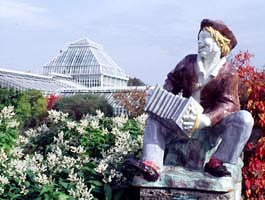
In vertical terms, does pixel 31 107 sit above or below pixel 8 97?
below

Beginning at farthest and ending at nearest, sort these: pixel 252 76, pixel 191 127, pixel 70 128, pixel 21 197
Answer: pixel 252 76, pixel 70 128, pixel 21 197, pixel 191 127

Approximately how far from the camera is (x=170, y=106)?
3.59 metres

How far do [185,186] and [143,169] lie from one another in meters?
0.27

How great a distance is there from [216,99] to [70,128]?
1693 millimetres

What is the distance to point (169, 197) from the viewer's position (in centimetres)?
369

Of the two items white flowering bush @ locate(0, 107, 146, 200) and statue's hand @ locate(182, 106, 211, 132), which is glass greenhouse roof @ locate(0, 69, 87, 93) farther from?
statue's hand @ locate(182, 106, 211, 132)

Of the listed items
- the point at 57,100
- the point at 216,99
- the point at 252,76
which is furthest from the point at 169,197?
the point at 57,100

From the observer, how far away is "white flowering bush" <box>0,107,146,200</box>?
404 centimetres

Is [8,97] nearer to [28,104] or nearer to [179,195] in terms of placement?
[28,104]

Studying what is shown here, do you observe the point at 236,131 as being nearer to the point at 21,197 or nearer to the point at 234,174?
the point at 234,174

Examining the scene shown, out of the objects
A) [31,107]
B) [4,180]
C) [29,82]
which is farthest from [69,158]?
[29,82]

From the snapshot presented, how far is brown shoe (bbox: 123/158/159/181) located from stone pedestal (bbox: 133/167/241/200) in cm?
5

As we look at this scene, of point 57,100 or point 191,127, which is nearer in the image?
point 191,127

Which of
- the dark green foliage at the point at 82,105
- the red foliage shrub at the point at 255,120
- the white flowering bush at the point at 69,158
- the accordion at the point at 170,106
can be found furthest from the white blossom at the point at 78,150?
the dark green foliage at the point at 82,105
